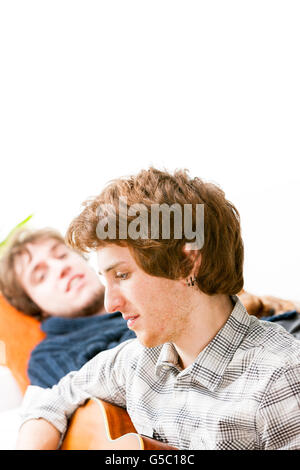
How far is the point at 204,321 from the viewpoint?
3.76 feet

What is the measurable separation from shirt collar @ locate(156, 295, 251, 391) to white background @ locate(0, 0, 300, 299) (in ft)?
0.89

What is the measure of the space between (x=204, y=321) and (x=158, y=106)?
26.2 inches

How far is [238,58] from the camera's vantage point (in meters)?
1.45

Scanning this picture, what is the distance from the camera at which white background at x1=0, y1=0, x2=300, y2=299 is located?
138cm

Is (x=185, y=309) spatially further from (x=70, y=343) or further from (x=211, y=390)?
(x=70, y=343)

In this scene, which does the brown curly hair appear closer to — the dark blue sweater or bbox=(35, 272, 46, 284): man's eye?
the dark blue sweater

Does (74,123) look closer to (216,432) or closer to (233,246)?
(233,246)

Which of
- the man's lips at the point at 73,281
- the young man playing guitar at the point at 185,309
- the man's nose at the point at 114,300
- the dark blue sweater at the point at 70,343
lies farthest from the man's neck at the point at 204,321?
the man's lips at the point at 73,281

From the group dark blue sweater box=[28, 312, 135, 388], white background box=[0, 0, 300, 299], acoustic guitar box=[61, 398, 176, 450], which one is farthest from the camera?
dark blue sweater box=[28, 312, 135, 388]

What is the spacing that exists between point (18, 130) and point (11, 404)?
0.80 m

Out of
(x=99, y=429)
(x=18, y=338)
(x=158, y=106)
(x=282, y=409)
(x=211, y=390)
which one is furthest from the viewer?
(x=18, y=338)

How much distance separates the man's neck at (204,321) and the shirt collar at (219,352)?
0.03 m

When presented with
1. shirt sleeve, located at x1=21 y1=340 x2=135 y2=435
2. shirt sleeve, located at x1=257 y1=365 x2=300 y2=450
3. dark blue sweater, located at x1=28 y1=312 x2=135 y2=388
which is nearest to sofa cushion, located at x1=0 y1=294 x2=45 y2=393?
dark blue sweater, located at x1=28 y1=312 x2=135 y2=388

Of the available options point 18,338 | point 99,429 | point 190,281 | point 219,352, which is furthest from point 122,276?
point 18,338
